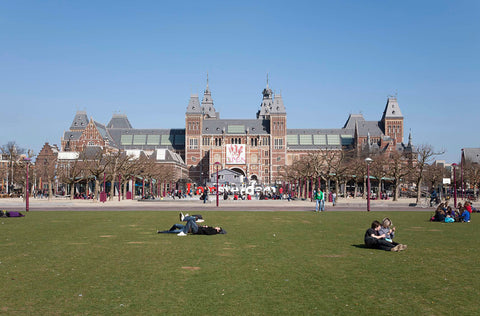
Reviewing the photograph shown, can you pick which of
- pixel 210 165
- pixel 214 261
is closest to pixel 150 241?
pixel 214 261

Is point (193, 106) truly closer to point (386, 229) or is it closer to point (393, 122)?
point (393, 122)

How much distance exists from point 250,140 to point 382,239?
136847 mm

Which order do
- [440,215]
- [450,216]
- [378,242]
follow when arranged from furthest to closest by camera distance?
[440,215] → [450,216] → [378,242]

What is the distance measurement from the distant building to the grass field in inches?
5031

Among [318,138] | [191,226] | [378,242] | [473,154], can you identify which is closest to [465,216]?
[378,242]

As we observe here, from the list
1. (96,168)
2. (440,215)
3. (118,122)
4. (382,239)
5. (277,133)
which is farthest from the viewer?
(118,122)

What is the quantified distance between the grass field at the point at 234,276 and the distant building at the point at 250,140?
12778cm

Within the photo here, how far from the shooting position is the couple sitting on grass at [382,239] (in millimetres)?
14430

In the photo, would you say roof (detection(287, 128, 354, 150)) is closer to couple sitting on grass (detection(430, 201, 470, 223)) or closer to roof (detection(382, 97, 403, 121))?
roof (detection(382, 97, 403, 121))

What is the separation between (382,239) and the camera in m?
14.8

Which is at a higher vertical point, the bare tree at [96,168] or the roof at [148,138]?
the roof at [148,138]

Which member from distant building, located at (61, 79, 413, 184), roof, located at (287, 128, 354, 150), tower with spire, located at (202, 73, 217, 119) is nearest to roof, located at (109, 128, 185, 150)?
distant building, located at (61, 79, 413, 184)

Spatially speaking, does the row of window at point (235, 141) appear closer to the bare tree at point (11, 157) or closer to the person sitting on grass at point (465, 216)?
the bare tree at point (11, 157)

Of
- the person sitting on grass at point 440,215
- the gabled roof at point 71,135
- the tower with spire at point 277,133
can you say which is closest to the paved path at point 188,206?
the person sitting on grass at point 440,215
